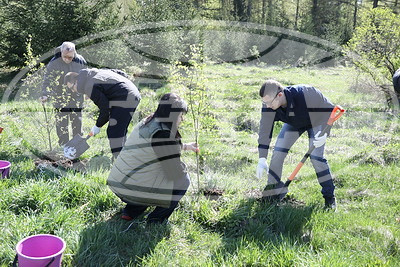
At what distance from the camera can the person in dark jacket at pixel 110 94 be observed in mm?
4391

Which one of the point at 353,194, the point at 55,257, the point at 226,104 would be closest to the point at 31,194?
the point at 55,257

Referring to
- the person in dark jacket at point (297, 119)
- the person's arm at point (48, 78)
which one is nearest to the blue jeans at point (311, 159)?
the person in dark jacket at point (297, 119)

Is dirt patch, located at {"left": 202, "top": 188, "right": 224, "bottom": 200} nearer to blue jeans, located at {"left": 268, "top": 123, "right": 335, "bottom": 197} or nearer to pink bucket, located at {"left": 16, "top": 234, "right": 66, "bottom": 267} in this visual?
blue jeans, located at {"left": 268, "top": 123, "right": 335, "bottom": 197}

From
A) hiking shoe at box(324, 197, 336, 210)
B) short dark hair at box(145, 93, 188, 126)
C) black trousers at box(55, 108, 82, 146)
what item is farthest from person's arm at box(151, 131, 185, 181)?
black trousers at box(55, 108, 82, 146)

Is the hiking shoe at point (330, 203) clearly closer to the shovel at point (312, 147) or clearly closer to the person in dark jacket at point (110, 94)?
the shovel at point (312, 147)

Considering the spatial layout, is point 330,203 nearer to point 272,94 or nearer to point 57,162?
point 272,94

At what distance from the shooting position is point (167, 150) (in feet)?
9.84

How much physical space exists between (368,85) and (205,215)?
9637mm

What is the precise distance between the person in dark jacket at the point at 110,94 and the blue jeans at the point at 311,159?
1.95m

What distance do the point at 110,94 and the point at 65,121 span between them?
1.46m

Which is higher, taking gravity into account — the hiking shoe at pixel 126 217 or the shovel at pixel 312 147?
the shovel at pixel 312 147

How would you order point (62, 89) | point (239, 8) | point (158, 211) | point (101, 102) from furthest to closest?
point (239, 8) < point (62, 89) < point (101, 102) < point (158, 211)

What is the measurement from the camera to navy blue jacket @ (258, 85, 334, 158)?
3.75 m

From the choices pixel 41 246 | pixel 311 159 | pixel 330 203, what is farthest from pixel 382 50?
pixel 41 246
